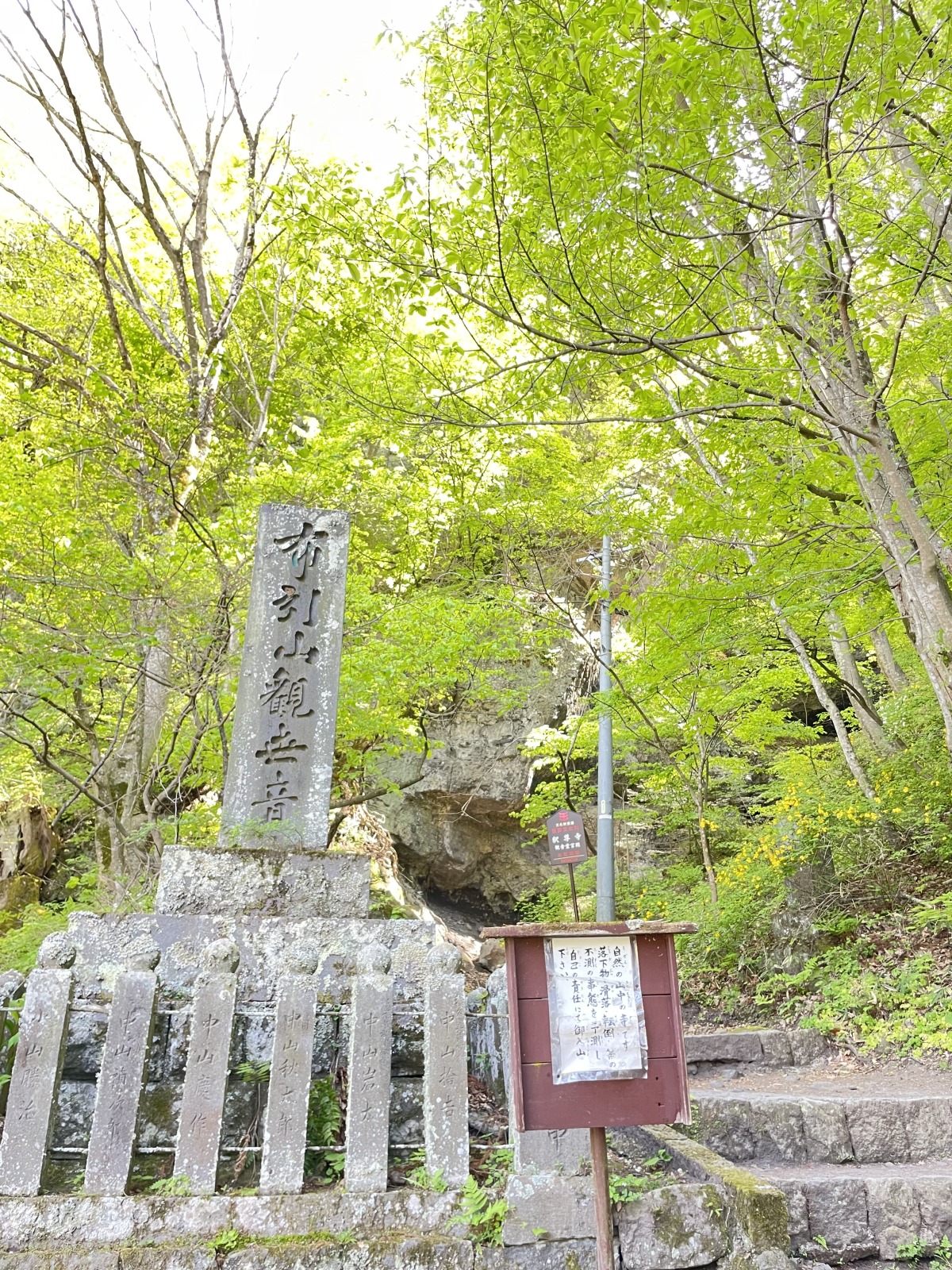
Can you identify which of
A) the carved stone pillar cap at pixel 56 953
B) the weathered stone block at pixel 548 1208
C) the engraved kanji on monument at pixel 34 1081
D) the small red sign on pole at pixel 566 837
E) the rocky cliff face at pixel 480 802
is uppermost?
the rocky cliff face at pixel 480 802

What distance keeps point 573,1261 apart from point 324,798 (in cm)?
307

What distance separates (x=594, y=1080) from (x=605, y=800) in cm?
710

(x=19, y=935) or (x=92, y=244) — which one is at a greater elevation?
(x=92, y=244)

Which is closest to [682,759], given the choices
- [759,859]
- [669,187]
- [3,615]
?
[759,859]

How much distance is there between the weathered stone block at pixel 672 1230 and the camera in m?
3.04

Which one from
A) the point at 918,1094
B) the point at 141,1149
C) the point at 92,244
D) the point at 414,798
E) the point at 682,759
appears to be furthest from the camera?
the point at 414,798

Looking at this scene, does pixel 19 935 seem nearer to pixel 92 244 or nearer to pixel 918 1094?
pixel 918 1094

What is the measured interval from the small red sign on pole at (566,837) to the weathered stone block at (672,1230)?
604cm

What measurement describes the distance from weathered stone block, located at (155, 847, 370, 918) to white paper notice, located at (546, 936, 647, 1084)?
2211mm

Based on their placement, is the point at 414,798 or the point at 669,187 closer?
the point at 669,187

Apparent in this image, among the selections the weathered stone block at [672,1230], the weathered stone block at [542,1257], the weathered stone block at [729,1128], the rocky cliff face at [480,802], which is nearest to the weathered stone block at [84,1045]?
the weathered stone block at [542,1257]

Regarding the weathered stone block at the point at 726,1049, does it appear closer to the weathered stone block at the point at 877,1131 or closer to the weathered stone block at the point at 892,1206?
the weathered stone block at the point at 877,1131

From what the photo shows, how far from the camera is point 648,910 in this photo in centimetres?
1171

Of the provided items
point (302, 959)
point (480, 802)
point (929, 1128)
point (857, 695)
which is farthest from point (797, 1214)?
point (480, 802)
